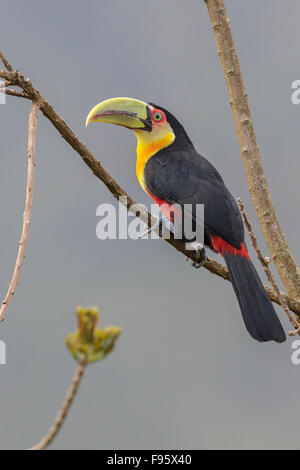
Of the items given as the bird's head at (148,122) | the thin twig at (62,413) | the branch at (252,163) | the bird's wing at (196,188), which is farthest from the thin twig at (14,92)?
the bird's head at (148,122)

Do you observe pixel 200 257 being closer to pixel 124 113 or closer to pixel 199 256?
Answer: pixel 199 256

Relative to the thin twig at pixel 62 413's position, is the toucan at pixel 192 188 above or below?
above

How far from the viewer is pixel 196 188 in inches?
146

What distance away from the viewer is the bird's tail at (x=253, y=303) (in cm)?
317

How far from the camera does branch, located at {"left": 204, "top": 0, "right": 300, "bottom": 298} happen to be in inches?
115

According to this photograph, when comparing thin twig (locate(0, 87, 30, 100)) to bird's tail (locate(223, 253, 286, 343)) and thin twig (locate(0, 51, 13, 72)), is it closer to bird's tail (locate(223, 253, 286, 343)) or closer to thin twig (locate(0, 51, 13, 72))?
thin twig (locate(0, 51, 13, 72))

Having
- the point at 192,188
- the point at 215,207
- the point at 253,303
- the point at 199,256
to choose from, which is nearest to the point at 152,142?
the point at 192,188

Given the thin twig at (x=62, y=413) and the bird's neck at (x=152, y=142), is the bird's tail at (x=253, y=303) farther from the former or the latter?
the thin twig at (x=62, y=413)

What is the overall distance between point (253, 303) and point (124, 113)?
1.14 m

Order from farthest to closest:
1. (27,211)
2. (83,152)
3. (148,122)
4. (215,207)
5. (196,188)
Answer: (148,122) → (196,188) → (215,207) → (83,152) → (27,211)

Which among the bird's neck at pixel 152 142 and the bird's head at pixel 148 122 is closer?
the bird's head at pixel 148 122

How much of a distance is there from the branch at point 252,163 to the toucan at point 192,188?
0.30m

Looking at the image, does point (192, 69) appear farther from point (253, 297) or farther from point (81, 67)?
point (253, 297)

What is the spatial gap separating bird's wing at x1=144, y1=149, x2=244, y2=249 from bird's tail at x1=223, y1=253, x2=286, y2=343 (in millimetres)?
129
